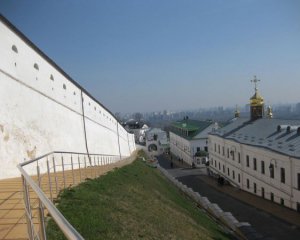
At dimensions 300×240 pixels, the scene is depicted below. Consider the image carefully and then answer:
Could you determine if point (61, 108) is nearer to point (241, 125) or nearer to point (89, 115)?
point (89, 115)

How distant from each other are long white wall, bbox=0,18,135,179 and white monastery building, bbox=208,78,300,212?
41.3 feet

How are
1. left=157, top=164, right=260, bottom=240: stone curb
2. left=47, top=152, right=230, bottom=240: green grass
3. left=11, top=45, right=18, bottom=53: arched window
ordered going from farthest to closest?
left=157, top=164, right=260, bottom=240: stone curb
left=11, top=45, right=18, bottom=53: arched window
left=47, top=152, right=230, bottom=240: green grass

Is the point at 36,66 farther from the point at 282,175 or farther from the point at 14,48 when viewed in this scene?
the point at 282,175

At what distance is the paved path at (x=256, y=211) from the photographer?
18.4 meters

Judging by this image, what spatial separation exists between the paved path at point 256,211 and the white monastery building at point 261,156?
2.31 ft

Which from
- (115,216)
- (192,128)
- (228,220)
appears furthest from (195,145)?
(115,216)

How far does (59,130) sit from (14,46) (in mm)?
4527

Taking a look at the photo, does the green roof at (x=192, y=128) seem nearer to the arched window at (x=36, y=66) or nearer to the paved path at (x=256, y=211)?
the paved path at (x=256, y=211)

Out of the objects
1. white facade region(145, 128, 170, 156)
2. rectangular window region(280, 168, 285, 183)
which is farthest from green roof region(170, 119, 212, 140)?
rectangular window region(280, 168, 285, 183)

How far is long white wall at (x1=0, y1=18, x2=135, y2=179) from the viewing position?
10617 millimetres

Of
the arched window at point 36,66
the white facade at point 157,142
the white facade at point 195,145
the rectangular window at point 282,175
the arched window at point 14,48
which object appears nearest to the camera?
the arched window at point 14,48

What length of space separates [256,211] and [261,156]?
4981mm

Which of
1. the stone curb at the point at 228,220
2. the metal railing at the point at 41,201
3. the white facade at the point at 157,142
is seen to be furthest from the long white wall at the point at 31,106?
the white facade at the point at 157,142

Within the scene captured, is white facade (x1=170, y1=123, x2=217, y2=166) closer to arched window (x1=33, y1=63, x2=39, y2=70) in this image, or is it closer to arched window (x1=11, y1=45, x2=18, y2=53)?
arched window (x1=33, y1=63, x2=39, y2=70)
